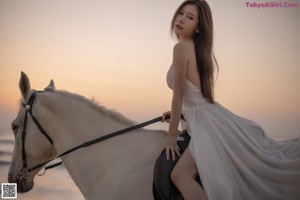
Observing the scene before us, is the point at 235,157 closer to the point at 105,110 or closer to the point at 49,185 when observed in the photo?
the point at 105,110

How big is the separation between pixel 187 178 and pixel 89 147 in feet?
1.57

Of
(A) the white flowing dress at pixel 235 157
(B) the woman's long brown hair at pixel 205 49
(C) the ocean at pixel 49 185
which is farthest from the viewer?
(C) the ocean at pixel 49 185

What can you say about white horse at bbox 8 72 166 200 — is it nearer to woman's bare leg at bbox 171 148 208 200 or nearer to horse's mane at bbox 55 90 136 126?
horse's mane at bbox 55 90 136 126

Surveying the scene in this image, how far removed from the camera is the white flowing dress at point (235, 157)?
42.7 inches

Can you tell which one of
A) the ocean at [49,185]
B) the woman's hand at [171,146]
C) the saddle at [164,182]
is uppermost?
the woman's hand at [171,146]

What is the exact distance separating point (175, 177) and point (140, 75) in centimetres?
143

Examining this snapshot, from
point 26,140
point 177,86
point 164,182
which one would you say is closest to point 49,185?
point 26,140

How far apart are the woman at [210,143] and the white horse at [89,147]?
0.18m

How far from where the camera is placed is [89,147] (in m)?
1.42

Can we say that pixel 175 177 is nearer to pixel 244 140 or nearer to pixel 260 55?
pixel 244 140

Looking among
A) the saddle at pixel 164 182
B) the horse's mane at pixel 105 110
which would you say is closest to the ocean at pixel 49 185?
the horse's mane at pixel 105 110

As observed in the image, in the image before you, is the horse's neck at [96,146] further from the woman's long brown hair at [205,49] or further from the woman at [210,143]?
the woman's long brown hair at [205,49]

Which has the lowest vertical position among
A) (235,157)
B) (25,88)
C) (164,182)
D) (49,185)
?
(49,185)

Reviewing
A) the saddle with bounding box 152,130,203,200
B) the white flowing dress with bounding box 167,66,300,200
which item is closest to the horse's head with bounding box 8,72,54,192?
the saddle with bounding box 152,130,203,200
